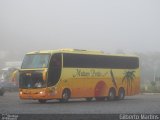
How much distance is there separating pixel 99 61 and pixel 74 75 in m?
2.97

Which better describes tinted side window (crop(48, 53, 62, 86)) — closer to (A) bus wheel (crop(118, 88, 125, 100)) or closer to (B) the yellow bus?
(B) the yellow bus

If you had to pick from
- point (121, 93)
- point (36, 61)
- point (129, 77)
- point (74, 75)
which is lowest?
point (121, 93)

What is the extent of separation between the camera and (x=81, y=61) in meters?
34.7

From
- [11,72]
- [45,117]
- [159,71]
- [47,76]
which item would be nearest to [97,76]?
[47,76]

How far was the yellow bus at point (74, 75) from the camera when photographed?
3234 centimetres

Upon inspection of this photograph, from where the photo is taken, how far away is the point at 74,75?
1344 inches

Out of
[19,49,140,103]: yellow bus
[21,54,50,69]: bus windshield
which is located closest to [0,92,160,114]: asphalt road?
[19,49,140,103]: yellow bus

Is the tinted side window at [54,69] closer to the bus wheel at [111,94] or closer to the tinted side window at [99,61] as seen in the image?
the tinted side window at [99,61]

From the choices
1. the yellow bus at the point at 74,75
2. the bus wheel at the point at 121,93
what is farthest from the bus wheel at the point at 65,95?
the bus wheel at the point at 121,93

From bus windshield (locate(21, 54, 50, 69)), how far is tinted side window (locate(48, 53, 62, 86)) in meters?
0.37

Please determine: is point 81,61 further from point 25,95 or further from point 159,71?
point 159,71

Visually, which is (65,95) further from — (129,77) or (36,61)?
(129,77)

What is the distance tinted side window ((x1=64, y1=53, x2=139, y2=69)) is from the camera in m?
33.8

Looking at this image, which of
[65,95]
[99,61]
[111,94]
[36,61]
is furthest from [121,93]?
[36,61]
